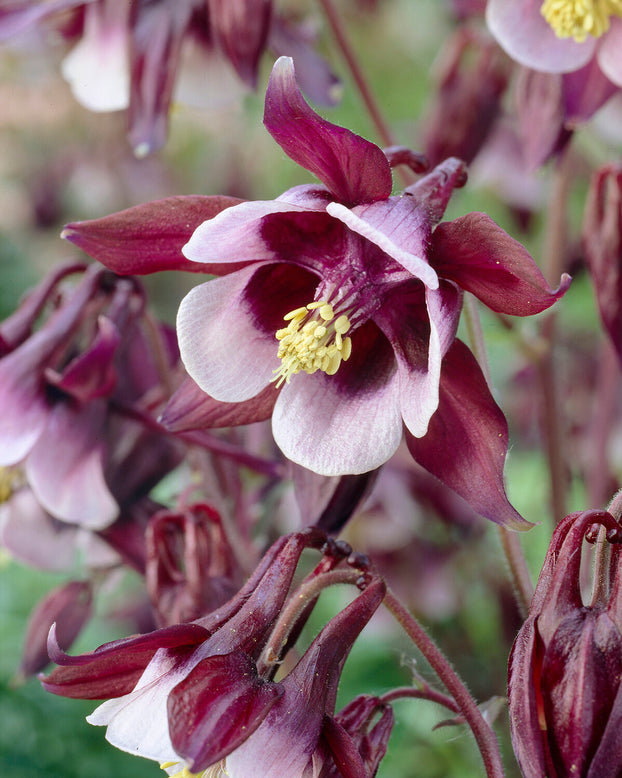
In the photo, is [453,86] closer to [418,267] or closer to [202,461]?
[202,461]

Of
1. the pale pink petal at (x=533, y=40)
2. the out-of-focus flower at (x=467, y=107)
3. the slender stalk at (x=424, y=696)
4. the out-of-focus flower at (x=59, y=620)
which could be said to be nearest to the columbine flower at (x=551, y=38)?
the pale pink petal at (x=533, y=40)

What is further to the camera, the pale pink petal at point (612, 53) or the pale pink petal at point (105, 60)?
the pale pink petal at point (105, 60)

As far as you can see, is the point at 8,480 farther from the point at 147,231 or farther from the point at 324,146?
the point at 324,146

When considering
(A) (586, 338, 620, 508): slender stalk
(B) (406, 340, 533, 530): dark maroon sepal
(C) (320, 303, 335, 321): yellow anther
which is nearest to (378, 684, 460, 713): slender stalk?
(B) (406, 340, 533, 530): dark maroon sepal

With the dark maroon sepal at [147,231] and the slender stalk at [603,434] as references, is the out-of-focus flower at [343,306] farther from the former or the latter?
the slender stalk at [603,434]

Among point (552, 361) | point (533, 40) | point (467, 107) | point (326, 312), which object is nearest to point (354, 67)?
point (467, 107)
